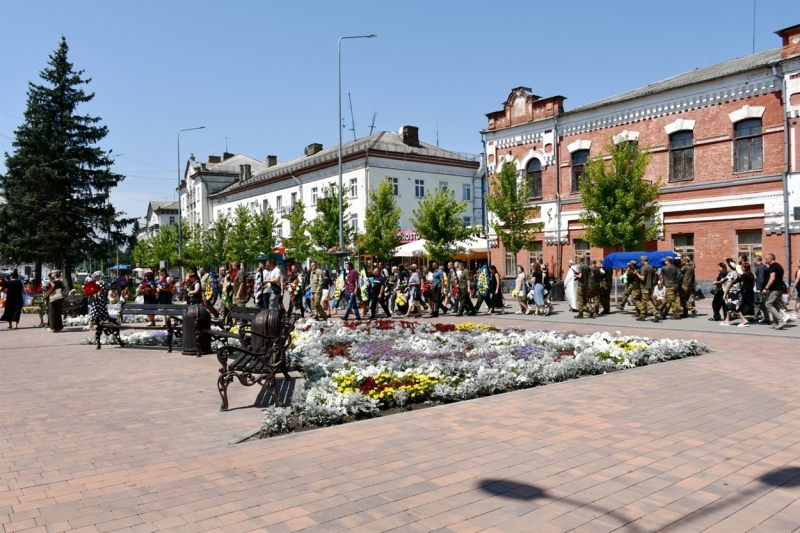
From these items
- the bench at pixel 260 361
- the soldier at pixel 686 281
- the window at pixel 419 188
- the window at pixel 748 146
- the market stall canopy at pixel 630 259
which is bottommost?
the bench at pixel 260 361

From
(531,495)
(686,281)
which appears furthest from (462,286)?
(531,495)

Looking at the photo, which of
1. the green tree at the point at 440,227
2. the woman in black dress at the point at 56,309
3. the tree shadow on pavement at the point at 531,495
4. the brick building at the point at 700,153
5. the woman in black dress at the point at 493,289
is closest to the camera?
the tree shadow on pavement at the point at 531,495

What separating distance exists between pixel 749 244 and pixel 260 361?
23.6 m

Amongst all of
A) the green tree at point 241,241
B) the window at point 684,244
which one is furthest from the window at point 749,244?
the green tree at point 241,241

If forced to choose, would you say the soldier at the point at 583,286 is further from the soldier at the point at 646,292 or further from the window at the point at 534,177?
the window at the point at 534,177

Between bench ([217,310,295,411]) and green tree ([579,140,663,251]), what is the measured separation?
20.3 meters

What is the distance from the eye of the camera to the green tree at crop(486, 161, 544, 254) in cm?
3133

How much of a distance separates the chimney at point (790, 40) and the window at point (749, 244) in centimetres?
664

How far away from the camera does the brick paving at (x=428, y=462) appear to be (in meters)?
4.24

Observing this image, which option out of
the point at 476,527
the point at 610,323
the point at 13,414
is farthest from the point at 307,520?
the point at 610,323

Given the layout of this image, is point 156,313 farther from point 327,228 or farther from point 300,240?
point 300,240

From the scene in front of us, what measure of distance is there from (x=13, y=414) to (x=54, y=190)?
118ft

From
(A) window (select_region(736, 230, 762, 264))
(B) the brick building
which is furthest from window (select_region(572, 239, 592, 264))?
(A) window (select_region(736, 230, 762, 264))

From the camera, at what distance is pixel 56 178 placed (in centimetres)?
3806
